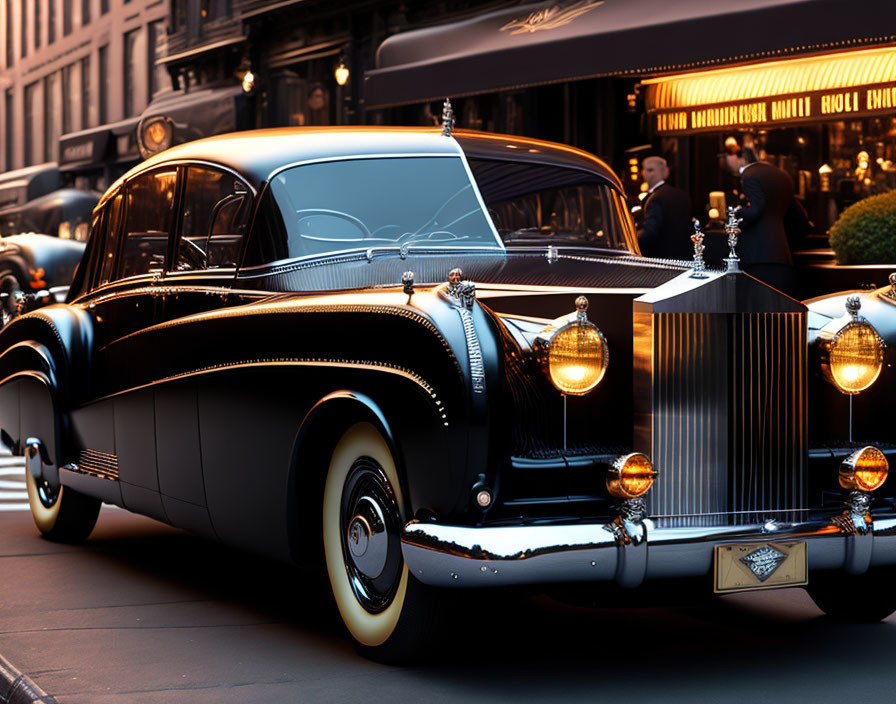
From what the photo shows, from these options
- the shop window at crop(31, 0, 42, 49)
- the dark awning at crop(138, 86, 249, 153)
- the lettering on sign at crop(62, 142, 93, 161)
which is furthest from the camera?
the shop window at crop(31, 0, 42, 49)

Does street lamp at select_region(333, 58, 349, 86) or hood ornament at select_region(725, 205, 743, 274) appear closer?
hood ornament at select_region(725, 205, 743, 274)

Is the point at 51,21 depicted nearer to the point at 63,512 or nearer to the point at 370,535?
the point at 63,512

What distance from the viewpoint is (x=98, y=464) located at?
6.51 m

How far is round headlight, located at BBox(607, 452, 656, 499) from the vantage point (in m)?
4.20

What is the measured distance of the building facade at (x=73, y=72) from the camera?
31.5 meters

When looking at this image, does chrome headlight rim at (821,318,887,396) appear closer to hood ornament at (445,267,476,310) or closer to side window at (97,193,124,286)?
hood ornament at (445,267,476,310)

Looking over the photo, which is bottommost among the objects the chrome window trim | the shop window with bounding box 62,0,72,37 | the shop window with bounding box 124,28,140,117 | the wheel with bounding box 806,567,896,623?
the wheel with bounding box 806,567,896,623

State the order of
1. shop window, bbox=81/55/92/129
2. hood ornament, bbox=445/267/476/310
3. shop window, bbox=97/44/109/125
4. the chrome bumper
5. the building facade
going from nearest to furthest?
the chrome bumper → hood ornament, bbox=445/267/476/310 → the building facade → shop window, bbox=97/44/109/125 → shop window, bbox=81/55/92/129

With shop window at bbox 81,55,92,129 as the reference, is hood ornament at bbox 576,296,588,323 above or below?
below

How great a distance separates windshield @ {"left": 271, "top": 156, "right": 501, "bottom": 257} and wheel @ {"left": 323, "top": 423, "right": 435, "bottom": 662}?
115 centimetres

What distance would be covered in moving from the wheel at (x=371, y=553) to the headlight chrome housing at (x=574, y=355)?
22.5 inches

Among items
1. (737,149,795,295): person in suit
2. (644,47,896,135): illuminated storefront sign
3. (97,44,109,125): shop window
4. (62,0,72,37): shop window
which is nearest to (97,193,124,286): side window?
(737,149,795,295): person in suit

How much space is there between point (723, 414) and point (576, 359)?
0.49 m

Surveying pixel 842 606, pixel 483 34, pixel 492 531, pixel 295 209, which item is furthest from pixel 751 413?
pixel 483 34
